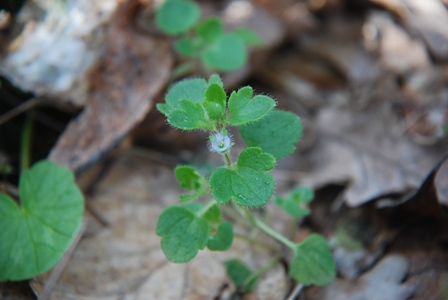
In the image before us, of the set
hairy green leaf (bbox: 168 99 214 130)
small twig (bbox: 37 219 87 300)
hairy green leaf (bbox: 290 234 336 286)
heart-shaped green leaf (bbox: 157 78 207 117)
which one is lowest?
small twig (bbox: 37 219 87 300)

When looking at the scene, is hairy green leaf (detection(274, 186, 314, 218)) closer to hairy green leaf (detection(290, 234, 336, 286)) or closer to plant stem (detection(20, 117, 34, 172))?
hairy green leaf (detection(290, 234, 336, 286))

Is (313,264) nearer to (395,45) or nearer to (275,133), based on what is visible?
(275,133)

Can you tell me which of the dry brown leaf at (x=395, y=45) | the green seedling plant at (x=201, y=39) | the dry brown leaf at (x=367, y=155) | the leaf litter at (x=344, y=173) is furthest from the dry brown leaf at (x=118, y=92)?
the dry brown leaf at (x=395, y=45)

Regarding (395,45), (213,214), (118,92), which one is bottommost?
(213,214)

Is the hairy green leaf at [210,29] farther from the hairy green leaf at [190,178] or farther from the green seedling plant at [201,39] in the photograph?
the hairy green leaf at [190,178]

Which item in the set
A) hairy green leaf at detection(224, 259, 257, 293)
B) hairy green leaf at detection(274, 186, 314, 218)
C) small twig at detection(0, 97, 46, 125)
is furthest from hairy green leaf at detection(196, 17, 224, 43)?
hairy green leaf at detection(224, 259, 257, 293)

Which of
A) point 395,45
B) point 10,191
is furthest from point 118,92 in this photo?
point 395,45
